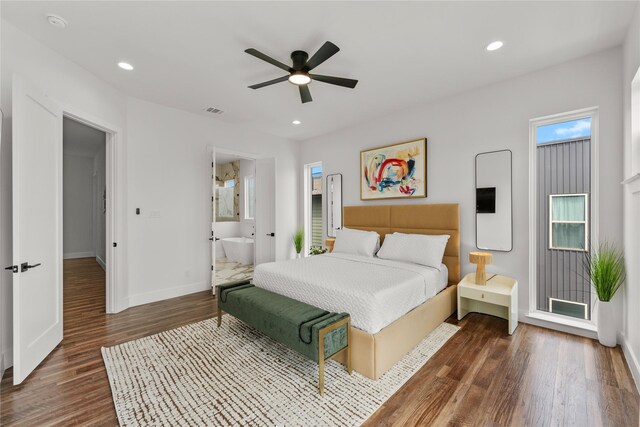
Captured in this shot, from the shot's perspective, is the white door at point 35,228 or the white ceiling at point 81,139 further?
the white ceiling at point 81,139

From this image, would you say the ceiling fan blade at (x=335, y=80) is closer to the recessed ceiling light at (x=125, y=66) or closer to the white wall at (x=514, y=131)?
the white wall at (x=514, y=131)

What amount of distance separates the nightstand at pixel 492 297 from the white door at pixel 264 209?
335cm

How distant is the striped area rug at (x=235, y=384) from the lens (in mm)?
1750

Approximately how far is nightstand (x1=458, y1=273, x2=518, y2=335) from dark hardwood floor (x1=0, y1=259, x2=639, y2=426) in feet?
0.70

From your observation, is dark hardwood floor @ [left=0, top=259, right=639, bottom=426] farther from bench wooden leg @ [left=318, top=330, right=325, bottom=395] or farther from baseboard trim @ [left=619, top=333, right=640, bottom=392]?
bench wooden leg @ [left=318, top=330, right=325, bottom=395]

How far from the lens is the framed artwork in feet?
13.1

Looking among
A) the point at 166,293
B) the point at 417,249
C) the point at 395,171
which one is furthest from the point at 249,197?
the point at 417,249

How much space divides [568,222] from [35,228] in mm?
5266

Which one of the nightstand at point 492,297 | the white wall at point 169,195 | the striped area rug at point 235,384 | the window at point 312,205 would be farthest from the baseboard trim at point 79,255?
the nightstand at point 492,297

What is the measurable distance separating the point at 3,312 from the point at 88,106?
220cm

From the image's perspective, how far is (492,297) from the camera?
288 centimetres

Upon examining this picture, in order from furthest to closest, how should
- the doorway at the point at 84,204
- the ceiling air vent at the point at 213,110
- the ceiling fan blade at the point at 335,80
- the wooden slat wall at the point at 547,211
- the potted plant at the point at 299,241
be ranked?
1. the doorway at the point at 84,204
2. the potted plant at the point at 299,241
3. the ceiling air vent at the point at 213,110
4. the wooden slat wall at the point at 547,211
5. the ceiling fan blade at the point at 335,80

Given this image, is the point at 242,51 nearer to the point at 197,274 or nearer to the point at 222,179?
the point at 197,274

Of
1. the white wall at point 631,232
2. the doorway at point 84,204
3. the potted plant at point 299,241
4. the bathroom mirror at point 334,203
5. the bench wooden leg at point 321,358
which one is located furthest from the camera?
the doorway at point 84,204
